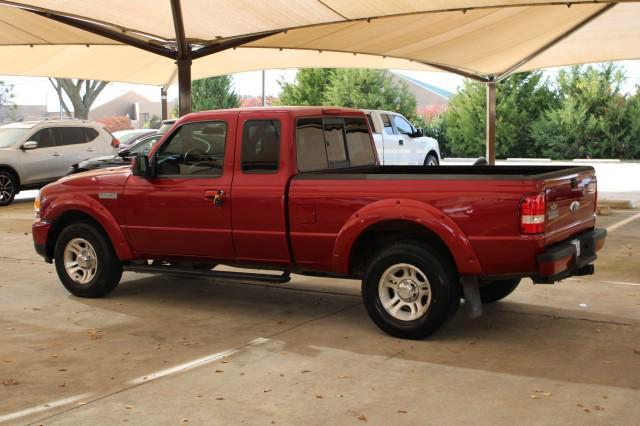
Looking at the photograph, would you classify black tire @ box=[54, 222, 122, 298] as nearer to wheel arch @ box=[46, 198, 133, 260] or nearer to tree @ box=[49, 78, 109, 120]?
wheel arch @ box=[46, 198, 133, 260]

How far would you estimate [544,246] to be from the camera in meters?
6.46

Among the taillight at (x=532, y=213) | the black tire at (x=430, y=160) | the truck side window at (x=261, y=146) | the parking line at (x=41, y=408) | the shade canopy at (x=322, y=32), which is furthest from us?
the black tire at (x=430, y=160)

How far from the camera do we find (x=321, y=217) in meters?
7.22

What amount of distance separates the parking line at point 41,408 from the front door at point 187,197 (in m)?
2.55

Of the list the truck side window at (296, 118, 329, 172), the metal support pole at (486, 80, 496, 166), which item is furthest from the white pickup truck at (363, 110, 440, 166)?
the truck side window at (296, 118, 329, 172)

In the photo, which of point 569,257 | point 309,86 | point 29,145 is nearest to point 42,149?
point 29,145

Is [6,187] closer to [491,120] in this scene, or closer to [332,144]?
[332,144]

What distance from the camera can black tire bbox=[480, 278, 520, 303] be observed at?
26.6 ft

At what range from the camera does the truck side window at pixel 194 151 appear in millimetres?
7945

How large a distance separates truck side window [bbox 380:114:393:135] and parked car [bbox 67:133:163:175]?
19.6 feet

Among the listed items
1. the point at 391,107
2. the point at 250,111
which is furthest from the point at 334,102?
the point at 250,111

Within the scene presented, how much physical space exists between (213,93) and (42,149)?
28.5 m

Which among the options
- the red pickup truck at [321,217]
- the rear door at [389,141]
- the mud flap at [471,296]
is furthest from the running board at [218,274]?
the rear door at [389,141]

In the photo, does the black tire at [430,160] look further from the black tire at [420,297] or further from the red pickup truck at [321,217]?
the black tire at [420,297]
